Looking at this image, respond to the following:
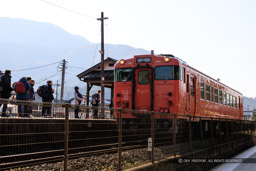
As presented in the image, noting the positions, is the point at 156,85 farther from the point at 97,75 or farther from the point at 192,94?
the point at 97,75

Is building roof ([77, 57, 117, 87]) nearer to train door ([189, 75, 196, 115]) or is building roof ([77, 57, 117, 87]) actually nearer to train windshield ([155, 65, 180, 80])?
train door ([189, 75, 196, 115])

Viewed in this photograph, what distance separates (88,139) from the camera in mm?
5551

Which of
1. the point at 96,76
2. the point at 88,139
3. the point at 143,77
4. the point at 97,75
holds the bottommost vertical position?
the point at 88,139

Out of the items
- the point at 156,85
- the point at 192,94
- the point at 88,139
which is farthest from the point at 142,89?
the point at 88,139

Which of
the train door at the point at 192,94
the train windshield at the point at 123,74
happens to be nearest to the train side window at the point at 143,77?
the train windshield at the point at 123,74

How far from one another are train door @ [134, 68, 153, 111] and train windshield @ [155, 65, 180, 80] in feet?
1.15

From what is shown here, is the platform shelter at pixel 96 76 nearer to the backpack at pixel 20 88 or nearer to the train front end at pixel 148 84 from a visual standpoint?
the train front end at pixel 148 84

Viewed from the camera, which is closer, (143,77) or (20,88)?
(20,88)

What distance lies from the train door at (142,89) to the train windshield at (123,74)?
276mm

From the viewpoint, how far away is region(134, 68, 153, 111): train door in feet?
48.0

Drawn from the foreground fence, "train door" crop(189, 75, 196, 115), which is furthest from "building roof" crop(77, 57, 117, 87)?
the foreground fence

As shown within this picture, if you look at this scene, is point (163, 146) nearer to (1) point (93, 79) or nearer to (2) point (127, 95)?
(2) point (127, 95)

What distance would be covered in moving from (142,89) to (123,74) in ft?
3.72

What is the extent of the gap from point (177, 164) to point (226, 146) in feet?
20.7
